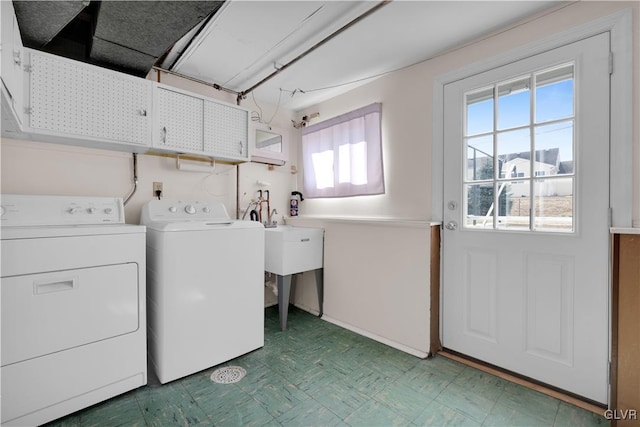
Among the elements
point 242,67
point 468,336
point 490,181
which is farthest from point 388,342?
point 242,67

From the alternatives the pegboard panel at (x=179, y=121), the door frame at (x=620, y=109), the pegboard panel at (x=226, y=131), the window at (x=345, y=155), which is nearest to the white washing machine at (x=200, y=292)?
the pegboard panel at (x=179, y=121)

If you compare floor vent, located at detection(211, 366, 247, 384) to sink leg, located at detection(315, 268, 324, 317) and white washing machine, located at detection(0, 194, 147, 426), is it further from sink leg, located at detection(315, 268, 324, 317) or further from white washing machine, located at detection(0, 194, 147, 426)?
sink leg, located at detection(315, 268, 324, 317)

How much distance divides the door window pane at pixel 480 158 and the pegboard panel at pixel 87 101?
7.57 feet

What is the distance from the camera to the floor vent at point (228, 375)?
1.79m

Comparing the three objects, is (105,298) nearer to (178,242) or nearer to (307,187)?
(178,242)

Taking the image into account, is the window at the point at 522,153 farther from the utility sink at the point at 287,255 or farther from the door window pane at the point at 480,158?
the utility sink at the point at 287,255

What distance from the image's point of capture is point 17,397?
1317mm

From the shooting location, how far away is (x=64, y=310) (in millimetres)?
1433

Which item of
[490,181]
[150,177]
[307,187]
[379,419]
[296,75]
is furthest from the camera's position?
[307,187]

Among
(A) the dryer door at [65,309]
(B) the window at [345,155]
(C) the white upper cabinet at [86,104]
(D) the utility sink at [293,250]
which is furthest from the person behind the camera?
(B) the window at [345,155]

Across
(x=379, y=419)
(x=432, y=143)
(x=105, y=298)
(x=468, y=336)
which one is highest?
(x=432, y=143)

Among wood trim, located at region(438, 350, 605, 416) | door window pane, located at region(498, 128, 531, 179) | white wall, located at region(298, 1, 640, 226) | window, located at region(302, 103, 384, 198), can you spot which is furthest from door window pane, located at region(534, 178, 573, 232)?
window, located at region(302, 103, 384, 198)

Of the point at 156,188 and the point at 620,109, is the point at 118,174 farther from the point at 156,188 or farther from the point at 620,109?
the point at 620,109

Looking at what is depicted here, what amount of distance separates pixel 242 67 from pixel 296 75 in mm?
469
